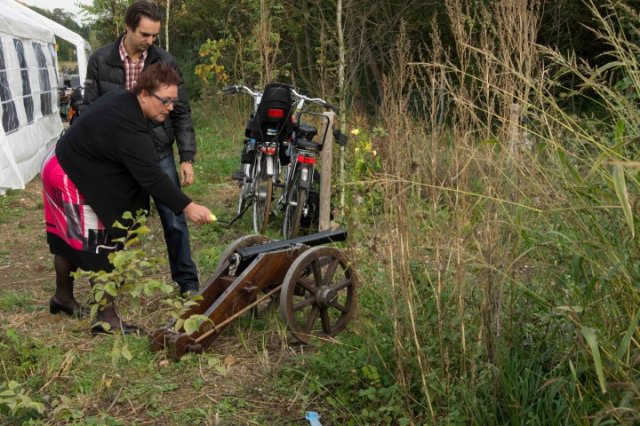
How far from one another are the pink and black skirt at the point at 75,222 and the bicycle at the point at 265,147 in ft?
7.94

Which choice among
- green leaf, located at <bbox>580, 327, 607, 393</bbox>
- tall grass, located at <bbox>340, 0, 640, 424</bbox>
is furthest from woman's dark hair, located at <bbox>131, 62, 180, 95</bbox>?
green leaf, located at <bbox>580, 327, 607, 393</bbox>

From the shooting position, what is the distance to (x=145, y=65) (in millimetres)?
5285

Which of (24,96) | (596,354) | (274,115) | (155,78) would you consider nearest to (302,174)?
(274,115)

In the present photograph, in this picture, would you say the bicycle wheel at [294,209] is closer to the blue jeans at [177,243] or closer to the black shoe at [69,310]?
the blue jeans at [177,243]

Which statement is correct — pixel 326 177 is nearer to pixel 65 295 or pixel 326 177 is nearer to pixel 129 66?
pixel 129 66

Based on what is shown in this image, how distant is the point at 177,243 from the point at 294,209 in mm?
1892

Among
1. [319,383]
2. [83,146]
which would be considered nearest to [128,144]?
[83,146]

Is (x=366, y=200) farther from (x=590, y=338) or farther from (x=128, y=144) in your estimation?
(x=590, y=338)

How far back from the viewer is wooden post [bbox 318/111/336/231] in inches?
263

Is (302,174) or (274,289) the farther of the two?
(302,174)

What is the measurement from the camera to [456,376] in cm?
336

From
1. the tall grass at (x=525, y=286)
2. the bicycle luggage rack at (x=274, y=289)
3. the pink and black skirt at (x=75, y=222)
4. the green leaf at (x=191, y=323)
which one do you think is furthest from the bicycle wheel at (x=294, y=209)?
the green leaf at (x=191, y=323)

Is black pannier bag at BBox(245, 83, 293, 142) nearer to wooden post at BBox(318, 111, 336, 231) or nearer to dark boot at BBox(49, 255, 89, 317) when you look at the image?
wooden post at BBox(318, 111, 336, 231)

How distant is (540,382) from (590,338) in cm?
97
